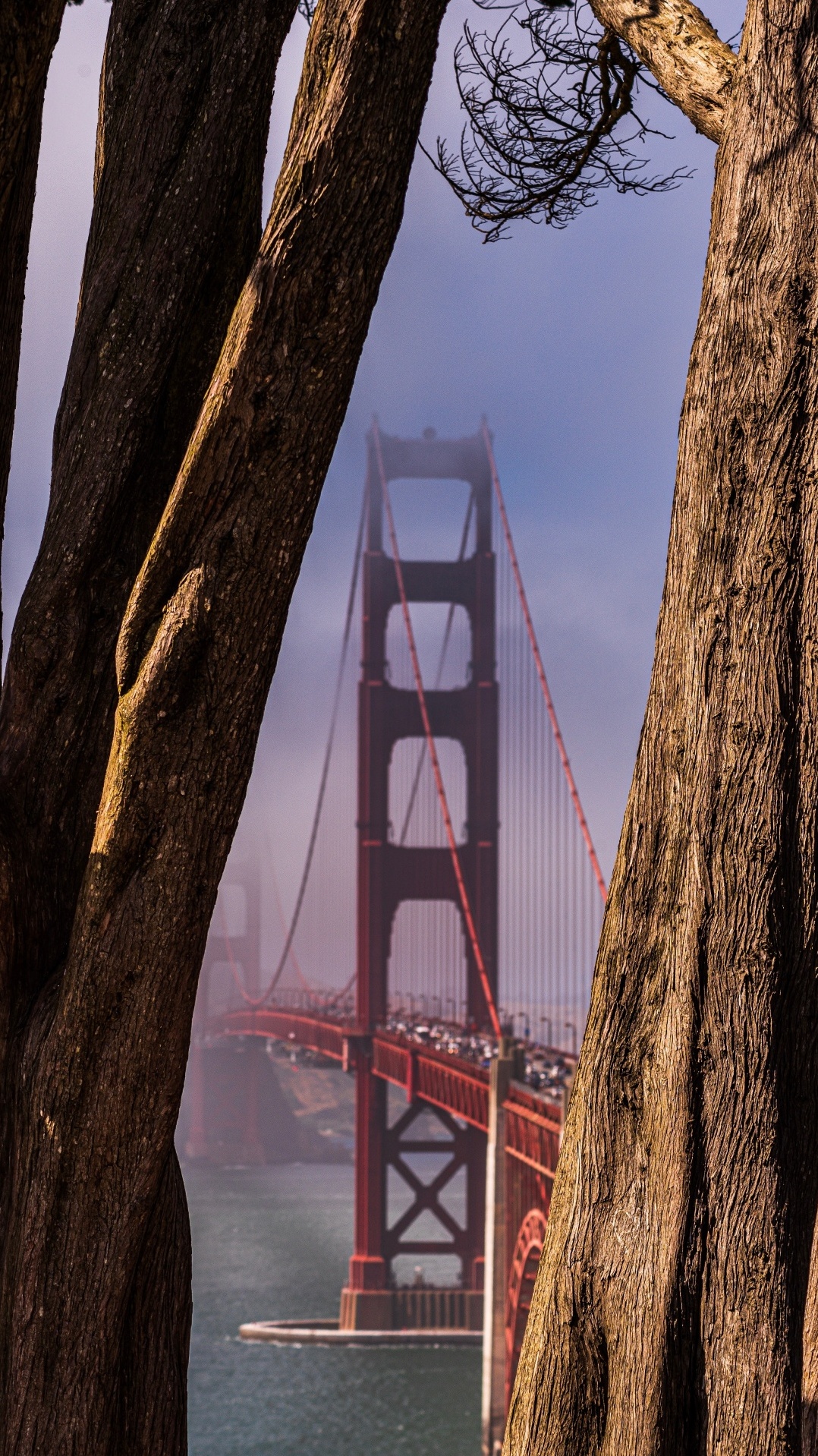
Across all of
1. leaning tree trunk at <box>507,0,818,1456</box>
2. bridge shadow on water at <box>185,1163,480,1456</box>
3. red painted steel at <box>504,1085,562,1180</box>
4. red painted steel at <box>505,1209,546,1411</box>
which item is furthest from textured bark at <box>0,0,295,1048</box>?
bridge shadow on water at <box>185,1163,480,1456</box>

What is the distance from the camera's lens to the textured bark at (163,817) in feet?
6.03

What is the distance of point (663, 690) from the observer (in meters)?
1.87

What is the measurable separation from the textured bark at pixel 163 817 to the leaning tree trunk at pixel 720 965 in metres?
0.49

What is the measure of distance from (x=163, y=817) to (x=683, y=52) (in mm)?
1333

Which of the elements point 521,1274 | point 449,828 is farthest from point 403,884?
point 521,1274

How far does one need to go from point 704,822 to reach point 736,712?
0.44 feet

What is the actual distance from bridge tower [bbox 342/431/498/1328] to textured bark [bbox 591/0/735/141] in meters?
23.5

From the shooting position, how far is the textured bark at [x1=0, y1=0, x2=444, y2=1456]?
6.03 ft

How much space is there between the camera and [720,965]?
1.72m

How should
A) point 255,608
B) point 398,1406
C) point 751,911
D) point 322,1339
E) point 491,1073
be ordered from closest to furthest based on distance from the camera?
point 751,911 < point 255,608 < point 491,1073 < point 398,1406 < point 322,1339

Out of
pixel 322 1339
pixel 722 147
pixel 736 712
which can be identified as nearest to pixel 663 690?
pixel 736 712

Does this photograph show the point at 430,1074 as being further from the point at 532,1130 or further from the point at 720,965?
the point at 720,965

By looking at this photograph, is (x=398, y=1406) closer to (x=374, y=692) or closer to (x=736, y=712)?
(x=374, y=692)

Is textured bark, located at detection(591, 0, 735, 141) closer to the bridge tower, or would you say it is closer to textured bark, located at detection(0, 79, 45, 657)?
textured bark, located at detection(0, 79, 45, 657)
